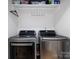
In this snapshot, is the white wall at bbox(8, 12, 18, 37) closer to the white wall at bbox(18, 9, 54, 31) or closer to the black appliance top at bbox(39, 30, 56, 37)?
the white wall at bbox(18, 9, 54, 31)

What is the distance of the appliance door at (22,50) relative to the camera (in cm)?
213

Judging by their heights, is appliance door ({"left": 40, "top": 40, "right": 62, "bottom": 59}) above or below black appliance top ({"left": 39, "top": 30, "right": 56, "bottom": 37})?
below

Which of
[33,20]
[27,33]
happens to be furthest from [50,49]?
[33,20]

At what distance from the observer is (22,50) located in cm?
220

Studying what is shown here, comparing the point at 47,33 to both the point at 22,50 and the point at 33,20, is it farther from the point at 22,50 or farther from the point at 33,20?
the point at 22,50

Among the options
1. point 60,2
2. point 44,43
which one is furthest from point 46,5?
point 44,43

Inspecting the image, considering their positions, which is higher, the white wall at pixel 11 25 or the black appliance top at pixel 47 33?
the white wall at pixel 11 25

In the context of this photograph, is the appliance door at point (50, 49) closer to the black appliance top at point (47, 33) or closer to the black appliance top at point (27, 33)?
the black appliance top at point (47, 33)

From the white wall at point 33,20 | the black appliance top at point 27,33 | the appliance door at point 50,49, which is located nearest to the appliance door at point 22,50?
the appliance door at point 50,49

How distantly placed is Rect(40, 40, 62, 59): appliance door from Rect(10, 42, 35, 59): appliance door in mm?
183

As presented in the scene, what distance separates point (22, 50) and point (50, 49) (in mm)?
523

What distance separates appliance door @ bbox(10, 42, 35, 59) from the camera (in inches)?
83.8

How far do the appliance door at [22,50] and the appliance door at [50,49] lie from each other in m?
0.18

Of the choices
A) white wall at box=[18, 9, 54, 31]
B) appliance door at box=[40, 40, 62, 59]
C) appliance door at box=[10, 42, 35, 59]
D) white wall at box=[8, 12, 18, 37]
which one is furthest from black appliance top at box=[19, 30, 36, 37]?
appliance door at box=[40, 40, 62, 59]
